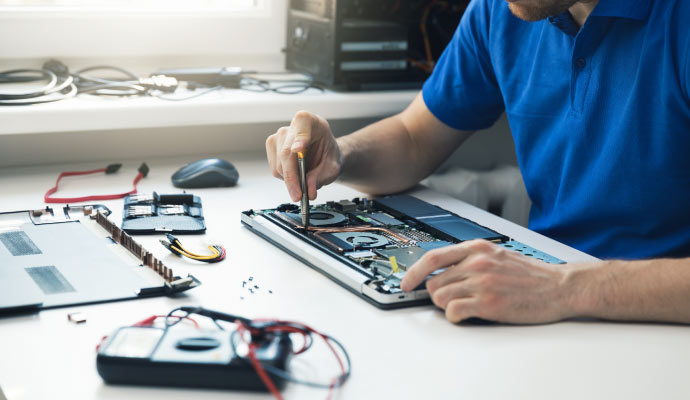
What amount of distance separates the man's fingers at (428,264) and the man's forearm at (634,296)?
0.14 meters

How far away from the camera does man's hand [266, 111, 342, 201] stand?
1.22 metres

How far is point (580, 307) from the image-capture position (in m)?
0.93

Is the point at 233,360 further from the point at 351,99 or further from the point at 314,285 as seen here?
the point at 351,99

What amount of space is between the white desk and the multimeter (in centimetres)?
1

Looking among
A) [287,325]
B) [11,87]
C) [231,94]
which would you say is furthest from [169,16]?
[287,325]

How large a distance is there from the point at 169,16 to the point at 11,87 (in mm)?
429

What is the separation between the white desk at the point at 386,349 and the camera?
766mm

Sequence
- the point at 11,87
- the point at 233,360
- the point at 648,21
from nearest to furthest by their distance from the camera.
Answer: the point at 233,360, the point at 648,21, the point at 11,87

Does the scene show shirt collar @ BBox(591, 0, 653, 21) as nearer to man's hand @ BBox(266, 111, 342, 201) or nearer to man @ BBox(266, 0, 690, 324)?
man @ BBox(266, 0, 690, 324)

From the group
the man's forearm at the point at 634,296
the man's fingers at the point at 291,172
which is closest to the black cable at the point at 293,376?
the man's forearm at the point at 634,296

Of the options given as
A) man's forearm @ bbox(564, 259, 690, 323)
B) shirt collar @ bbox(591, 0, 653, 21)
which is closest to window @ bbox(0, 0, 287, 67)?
shirt collar @ bbox(591, 0, 653, 21)

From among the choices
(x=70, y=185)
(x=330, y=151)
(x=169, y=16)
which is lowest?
(x=70, y=185)

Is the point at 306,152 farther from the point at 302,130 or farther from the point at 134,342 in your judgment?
the point at 134,342

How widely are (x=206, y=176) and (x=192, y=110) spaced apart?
207mm
